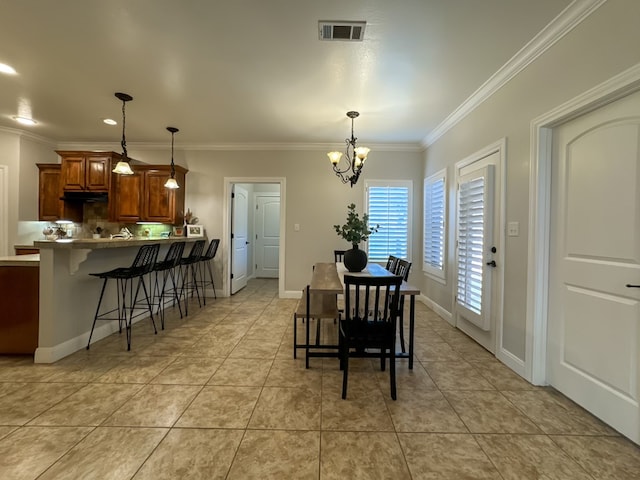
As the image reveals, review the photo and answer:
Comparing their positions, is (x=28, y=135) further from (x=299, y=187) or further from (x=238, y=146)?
(x=299, y=187)

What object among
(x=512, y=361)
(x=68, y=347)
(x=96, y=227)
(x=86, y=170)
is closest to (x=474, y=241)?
(x=512, y=361)

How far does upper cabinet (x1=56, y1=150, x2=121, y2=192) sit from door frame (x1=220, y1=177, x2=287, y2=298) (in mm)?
1789

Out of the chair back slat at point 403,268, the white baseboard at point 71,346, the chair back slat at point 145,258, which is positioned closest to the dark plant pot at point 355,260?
the chair back slat at point 403,268

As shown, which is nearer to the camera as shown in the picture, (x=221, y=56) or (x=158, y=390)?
(x=158, y=390)

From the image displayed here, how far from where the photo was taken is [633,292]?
5.63 feet

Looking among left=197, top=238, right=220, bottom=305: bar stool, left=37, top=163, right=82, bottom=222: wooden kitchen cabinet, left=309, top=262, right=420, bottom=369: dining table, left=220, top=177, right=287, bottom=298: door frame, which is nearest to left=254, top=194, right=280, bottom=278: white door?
left=220, top=177, right=287, bottom=298: door frame

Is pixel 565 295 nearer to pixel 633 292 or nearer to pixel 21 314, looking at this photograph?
pixel 633 292

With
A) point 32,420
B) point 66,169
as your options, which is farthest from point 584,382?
point 66,169

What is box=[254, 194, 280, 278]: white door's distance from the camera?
7.42m

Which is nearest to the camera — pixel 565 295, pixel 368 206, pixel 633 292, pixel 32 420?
pixel 633 292

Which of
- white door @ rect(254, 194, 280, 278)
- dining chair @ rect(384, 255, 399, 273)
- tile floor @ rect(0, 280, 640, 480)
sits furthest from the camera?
white door @ rect(254, 194, 280, 278)

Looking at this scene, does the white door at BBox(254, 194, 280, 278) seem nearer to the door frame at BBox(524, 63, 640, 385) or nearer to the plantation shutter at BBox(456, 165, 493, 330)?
the plantation shutter at BBox(456, 165, 493, 330)

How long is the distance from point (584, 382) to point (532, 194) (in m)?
1.37

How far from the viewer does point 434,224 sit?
4.62 metres
